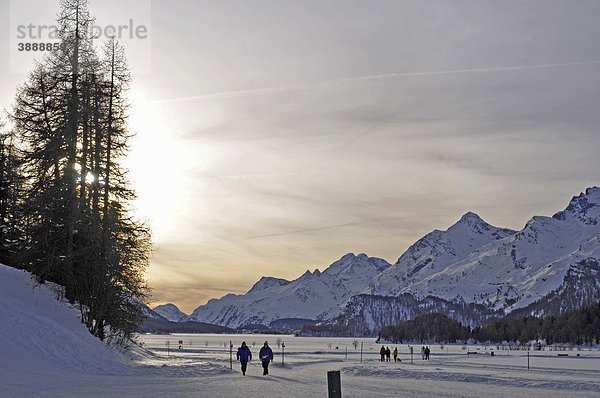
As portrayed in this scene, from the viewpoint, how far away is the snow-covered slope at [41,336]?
87.0 ft

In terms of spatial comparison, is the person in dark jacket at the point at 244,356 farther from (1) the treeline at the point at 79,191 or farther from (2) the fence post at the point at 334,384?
(2) the fence post at the point at 334,384

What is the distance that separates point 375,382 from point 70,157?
77.0ft

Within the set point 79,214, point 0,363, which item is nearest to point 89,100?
point 79,214

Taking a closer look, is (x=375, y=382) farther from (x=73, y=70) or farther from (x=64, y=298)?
(x=73, y=70)

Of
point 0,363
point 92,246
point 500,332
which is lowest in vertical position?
point 500,332

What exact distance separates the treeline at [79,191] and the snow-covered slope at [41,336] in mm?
1150

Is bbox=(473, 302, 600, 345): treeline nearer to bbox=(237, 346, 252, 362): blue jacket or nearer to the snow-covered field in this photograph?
the snow-covered field

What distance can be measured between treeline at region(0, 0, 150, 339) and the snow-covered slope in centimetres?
115

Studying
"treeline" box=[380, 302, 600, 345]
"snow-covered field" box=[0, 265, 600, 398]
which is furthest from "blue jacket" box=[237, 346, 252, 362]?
"treeline" box=[380, 302, 600, 345]

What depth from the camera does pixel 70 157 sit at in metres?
39.5

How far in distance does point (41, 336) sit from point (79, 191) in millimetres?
13247

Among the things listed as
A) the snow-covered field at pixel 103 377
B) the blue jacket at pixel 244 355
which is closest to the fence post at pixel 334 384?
the snow-covered field at pixel 103 377

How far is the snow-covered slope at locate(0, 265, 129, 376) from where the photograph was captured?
26.5 meters

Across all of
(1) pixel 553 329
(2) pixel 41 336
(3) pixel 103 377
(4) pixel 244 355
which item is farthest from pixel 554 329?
(2) pixel 41 336
